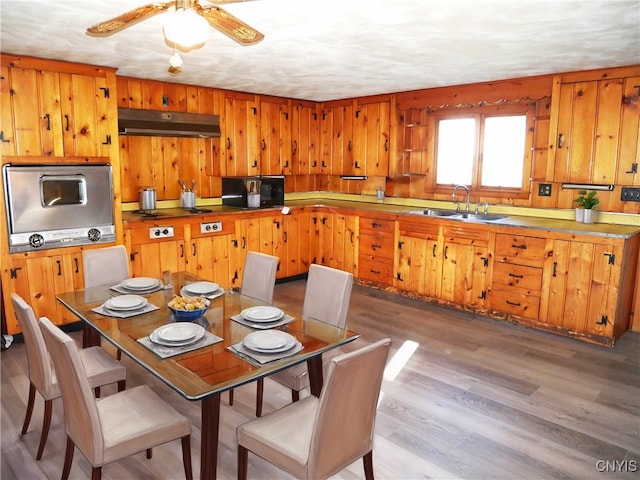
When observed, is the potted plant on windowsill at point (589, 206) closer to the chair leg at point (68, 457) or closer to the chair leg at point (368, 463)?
the chair leg at point (368, 463)

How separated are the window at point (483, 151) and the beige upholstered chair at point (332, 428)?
378 centimetres

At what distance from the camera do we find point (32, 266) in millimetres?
3818

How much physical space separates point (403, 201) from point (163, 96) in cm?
305

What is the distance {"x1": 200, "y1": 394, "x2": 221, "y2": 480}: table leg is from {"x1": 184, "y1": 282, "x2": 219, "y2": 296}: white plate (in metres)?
0.99

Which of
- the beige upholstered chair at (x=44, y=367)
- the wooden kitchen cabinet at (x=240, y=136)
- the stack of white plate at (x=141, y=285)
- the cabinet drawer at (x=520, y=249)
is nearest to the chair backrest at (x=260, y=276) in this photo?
the stack of white plate at (x=141, y=285)

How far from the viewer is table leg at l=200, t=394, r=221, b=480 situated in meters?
1.90

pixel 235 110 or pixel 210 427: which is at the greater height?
pixel 235 110

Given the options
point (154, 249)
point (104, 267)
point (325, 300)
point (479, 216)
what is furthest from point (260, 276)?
point (479, 216)

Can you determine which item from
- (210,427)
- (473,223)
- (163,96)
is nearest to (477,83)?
Result: (473,223)

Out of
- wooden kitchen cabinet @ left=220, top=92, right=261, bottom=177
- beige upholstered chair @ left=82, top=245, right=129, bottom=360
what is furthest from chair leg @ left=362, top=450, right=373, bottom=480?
wooden kitchen cabinet @ left=220, top=92, right=261, bottom=177

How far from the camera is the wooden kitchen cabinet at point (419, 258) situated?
4.94 metres

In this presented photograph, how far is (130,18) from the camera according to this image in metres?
2.04

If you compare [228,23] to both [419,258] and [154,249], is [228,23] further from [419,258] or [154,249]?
[419,258]

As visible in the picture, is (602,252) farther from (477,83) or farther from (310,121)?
(310,121)
